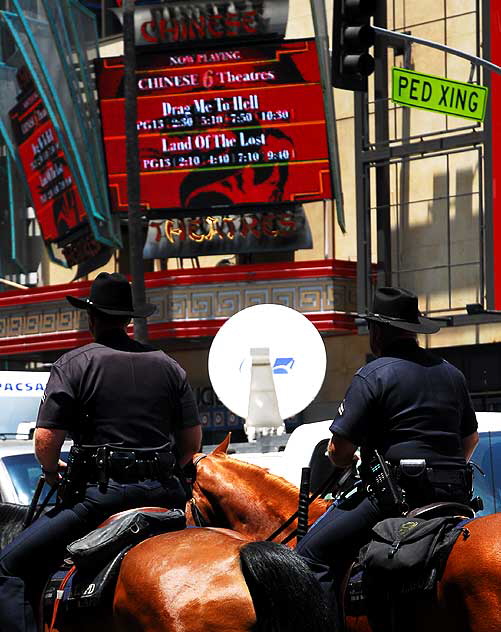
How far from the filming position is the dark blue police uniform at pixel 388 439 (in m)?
6.21

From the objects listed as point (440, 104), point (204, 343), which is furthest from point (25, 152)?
point (440, 104)

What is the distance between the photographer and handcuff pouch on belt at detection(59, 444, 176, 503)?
6492 mm

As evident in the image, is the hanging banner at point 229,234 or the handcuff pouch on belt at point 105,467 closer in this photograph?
the handcuff pouch on belt at point 105,467

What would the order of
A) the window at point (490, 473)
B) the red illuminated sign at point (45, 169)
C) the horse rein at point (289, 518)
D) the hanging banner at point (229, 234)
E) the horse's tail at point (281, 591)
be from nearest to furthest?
1. the horse's tail at point (281, 591)
2. the horse rein at point (289, 518)
3. the window at point (490, 473)
4. the hanging banner at point (229, 234)
5. the red illuminated sign at point (45, 169)

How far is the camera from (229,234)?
23.8m

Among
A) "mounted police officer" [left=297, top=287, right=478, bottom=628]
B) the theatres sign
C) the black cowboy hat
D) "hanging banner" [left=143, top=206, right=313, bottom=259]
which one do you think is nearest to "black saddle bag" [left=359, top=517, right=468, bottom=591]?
"mounted police officer" [left=297, top=287, right=478, bottom=628]

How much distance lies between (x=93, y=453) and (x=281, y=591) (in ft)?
5.19

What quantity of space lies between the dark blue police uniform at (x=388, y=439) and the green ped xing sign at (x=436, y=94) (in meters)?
8.84

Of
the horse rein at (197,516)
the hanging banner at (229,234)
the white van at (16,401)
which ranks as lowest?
the white van at (16,401)

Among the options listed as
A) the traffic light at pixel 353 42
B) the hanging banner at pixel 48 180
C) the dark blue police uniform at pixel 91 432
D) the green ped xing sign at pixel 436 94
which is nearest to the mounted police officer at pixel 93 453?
the dark blue police uniform at pixel 91 432

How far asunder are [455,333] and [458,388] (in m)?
16.1

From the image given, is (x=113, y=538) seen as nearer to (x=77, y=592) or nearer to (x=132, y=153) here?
(x=77, y=592)

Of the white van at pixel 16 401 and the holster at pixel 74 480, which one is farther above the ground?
the holster at pixel 74 480

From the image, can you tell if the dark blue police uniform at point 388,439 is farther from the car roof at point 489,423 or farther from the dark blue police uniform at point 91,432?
the car roof at point 489,423
